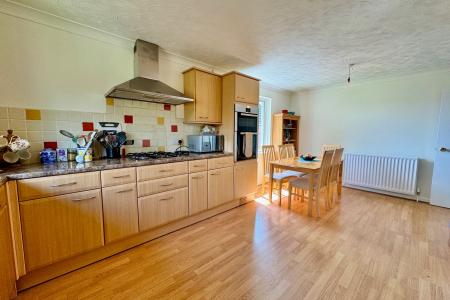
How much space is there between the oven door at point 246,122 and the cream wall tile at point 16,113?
7.55ft

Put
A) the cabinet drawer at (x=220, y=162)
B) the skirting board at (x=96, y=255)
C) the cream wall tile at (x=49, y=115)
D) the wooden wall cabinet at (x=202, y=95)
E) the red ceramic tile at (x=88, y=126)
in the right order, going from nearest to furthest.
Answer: the skirting board at (x=96, y=255)
the cream wall tile at (x=49, y=115)
the red ceramic tile at (x=88, y=126)
the cabinet drawer at (x=220, y=162)
the wooden wall cabinet at (x=202, y=95)

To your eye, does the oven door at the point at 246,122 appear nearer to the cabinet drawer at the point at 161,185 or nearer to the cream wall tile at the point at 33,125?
the cabinet drawer at the point at 161,185

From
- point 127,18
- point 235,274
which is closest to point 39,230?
point 235,274

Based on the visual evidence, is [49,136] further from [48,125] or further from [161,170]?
[161,170]

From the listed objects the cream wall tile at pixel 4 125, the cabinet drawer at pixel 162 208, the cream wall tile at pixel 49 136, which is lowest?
the cabinet drawer at pixel 162 208

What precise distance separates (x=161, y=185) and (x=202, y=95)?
1.40 meters

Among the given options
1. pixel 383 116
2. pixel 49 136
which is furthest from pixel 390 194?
pixel 49 136

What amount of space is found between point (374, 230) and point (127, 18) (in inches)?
141

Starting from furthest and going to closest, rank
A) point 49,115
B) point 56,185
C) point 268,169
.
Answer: point 268,169
point 49,115
point 56,185

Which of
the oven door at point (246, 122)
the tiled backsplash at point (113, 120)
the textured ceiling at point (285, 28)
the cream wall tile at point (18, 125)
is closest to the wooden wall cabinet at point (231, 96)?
the oven door at point (246, 122)

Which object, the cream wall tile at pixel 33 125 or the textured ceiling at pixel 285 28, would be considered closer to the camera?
the textured ceiling at pixel 285 28

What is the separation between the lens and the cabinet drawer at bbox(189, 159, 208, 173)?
7.68ft

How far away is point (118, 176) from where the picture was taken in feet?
5.82

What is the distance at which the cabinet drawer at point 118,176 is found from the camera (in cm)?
171
